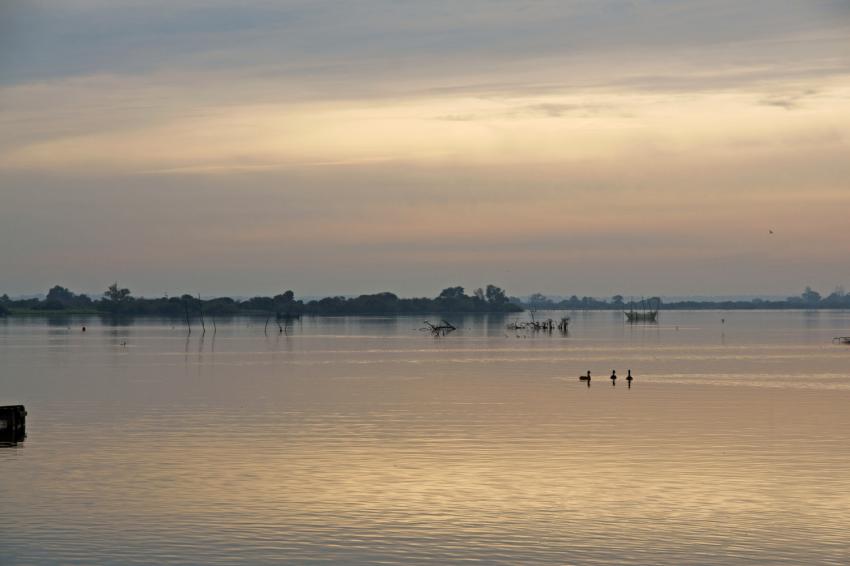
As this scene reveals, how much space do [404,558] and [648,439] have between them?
26767 mm

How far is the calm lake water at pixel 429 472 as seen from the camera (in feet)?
110

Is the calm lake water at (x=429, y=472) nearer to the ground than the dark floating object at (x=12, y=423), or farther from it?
nearer to the ground

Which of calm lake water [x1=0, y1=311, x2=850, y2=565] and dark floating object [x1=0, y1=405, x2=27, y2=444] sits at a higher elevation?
dark floating object [x1=0, y1=405, x2=27, y2=444]

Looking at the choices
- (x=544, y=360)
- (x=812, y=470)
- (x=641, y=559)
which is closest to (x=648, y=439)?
(x=812, y=470)

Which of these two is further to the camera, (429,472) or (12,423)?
(12,423)

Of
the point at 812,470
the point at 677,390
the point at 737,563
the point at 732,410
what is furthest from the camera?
the point at 677,390

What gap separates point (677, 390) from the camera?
289 feet

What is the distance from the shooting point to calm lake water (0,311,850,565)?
33562mm

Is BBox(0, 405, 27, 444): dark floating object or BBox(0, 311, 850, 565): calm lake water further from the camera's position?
BBox(0, 405, 27, 444): dark floating object

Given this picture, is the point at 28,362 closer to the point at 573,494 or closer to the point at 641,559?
the point at 573,494

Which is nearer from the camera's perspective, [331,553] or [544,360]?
[331,553]

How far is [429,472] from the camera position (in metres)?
45.6

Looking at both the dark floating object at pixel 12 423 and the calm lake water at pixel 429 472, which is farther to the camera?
the dark floating object at pixel 12 423

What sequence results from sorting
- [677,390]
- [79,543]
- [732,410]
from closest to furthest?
1. [79,543]
2. [732,410]
3. [677,390]
